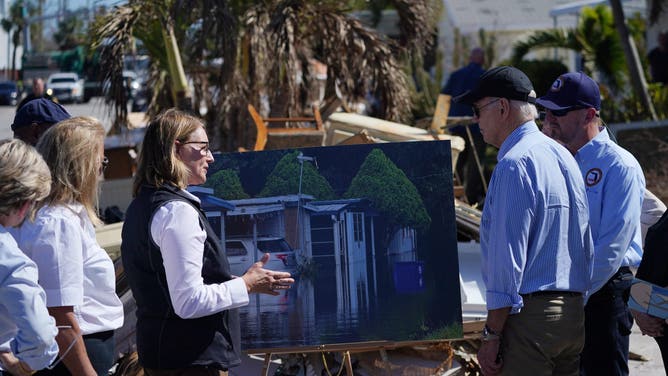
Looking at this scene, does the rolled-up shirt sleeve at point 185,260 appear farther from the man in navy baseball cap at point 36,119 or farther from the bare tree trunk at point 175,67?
the bare tree trunk at point 175,67

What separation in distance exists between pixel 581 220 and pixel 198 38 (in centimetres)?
799

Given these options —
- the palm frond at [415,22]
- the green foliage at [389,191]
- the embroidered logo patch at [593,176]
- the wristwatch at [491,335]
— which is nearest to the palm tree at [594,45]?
the palm frond at [415,22]

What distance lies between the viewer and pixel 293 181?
16.5ft

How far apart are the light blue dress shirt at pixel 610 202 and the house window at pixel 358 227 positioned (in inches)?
49.6

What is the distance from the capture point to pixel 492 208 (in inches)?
139

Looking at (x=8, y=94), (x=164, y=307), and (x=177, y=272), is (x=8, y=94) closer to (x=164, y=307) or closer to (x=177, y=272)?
(x=164, y=307)

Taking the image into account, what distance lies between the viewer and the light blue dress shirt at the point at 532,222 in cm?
341

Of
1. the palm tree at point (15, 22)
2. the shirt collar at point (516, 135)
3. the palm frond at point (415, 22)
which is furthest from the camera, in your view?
the palm tree at point (15, 22)

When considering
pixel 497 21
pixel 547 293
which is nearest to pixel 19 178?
pixel 547 293

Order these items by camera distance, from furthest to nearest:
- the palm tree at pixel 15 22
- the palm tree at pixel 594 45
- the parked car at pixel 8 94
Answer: the palm tree at pixel 15 22
the parked car at pixel 8 94
the palm tree at pixel 594 45

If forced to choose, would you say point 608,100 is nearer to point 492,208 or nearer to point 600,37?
point 600,37

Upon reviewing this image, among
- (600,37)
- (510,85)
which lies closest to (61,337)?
(510,85)

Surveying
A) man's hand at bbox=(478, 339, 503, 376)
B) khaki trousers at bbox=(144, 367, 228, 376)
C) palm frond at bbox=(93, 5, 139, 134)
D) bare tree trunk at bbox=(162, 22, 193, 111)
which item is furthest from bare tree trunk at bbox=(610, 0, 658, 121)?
khaki trousers at bbox=(144, 367, 228, 376)

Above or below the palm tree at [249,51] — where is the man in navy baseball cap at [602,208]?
below
